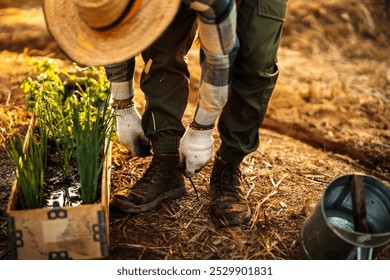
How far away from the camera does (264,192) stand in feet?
8.35

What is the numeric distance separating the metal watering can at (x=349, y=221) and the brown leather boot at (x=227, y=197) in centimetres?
32

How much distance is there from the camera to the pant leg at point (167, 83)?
7.06 feet

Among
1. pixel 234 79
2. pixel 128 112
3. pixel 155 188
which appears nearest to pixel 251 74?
pixel 234 79

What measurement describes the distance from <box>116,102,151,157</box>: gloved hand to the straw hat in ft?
1.35

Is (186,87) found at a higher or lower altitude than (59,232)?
higher

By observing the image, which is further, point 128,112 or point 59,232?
point 128,112

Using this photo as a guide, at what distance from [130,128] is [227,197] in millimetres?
528

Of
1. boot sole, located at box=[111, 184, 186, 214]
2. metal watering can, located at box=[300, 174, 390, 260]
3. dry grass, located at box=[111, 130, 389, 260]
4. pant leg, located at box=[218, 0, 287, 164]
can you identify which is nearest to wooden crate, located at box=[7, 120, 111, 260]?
dry grass, located at box=[111, 130, 389, 260]

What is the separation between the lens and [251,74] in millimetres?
2068

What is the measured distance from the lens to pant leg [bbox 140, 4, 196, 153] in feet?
7.06

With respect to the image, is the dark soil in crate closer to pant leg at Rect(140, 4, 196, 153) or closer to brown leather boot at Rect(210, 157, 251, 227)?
pant leg at Rect(140, 4, 196, 153)

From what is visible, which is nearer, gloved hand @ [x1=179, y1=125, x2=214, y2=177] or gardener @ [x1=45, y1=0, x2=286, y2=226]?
gardener @ [x1=45, y1=0, x2=286, y2=226]

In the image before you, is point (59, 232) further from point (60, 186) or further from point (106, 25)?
point (106, 25)

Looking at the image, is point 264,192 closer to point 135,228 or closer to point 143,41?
point 135,228
